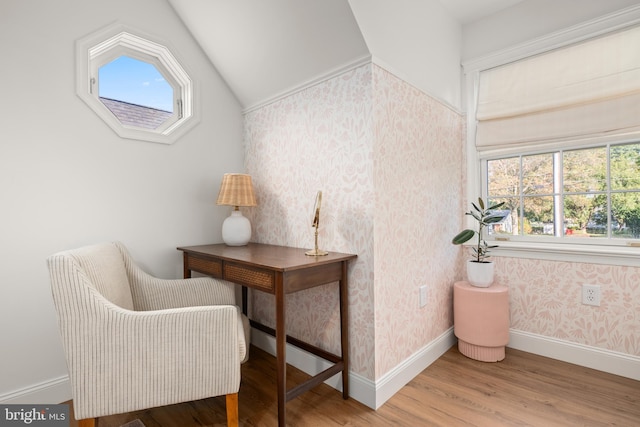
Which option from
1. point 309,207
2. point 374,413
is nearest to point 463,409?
point 374,413

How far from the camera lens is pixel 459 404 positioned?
1703 mm

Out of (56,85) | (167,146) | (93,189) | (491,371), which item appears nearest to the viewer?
(56,85)

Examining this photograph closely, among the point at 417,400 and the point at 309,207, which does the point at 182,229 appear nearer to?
the point at 309,207

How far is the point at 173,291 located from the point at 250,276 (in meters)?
0.59

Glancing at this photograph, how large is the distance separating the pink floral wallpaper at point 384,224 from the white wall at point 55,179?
2.48 feet

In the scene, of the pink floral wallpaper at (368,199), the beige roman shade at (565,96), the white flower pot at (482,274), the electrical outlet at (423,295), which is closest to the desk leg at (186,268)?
the pink floral wallpaper at (368,199)

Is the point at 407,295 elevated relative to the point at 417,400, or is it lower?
elevated

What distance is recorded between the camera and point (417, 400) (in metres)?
1.76

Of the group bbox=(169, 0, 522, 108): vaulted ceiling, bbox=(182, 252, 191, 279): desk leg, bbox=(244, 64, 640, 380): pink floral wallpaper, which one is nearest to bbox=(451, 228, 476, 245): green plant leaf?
bbox=(244, 64, 640, 380): pink floral wallpaper

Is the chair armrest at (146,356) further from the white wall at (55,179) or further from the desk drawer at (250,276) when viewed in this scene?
the white wall at (55,179)

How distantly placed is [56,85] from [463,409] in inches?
113

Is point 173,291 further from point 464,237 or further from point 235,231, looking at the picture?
point 464,237

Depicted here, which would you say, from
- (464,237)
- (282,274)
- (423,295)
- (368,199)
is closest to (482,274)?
(464,237)

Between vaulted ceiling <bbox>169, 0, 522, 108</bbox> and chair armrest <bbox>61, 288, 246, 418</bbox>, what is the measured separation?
1.49m
